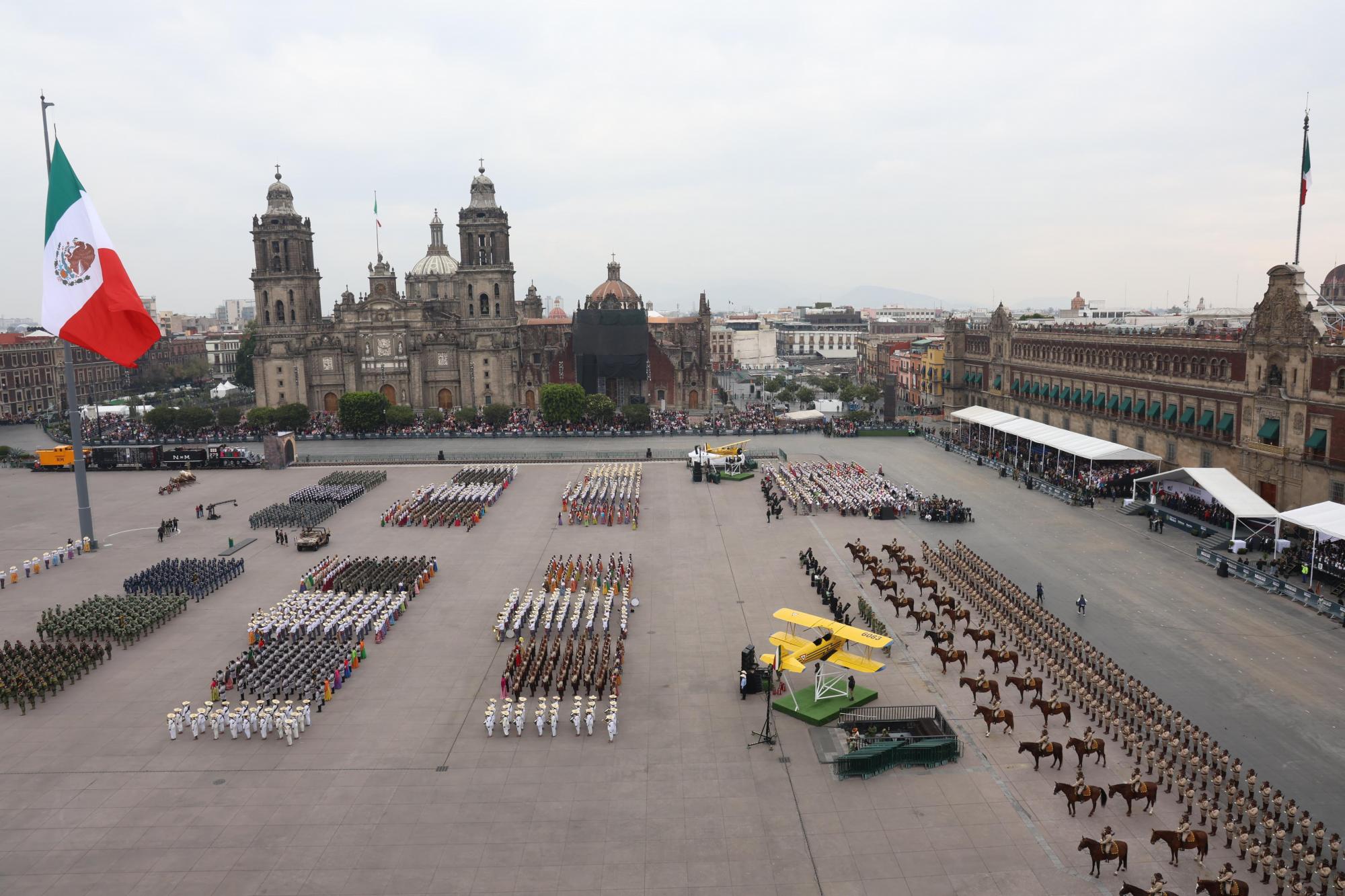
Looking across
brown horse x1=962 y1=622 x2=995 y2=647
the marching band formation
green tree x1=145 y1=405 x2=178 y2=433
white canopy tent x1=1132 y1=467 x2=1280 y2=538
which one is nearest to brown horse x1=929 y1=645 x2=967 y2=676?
brown horse x1=962 y1=622 x2=995 y2=647

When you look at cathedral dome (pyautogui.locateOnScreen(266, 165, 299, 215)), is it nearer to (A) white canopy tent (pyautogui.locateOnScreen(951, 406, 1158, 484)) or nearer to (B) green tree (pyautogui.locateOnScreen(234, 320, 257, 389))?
(B) green tree (pyautogui.locateOnScreen(234, 320, 257, 389))

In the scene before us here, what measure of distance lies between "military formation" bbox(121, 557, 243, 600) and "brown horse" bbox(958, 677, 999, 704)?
30868 mm

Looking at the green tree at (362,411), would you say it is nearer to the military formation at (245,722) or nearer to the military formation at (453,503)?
the military formation at (453,503)

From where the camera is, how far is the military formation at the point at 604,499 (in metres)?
50.2

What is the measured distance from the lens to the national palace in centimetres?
4294

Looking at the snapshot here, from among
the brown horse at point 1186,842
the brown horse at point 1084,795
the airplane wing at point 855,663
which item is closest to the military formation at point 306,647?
the airplane wing at point 855,663

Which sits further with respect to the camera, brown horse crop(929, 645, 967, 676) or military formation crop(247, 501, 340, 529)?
military formation crop(247, 501, 340, 529)

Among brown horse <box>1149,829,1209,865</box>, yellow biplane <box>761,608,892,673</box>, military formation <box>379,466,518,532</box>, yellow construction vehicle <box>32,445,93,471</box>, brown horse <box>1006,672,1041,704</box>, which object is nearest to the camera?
brown horse <box>1149,829,1209,865</box>

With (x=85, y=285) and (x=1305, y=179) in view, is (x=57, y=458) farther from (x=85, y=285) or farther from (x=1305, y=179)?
(x=1305, y=179)

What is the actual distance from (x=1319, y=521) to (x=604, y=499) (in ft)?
117

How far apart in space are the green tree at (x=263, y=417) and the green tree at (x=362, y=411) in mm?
7521

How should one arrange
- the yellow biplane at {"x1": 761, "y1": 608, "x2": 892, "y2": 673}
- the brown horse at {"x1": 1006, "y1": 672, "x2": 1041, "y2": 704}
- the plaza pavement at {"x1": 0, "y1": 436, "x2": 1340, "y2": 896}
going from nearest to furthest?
the plaza pavement at {"x1": 0, "y1": 436, "x2": 1340, "y2": 896}, the brown horse at {"x1": 1006, "y1": 672, "x2": 1041, "y2": 704}, the yellow biplane at {"x1": 761, "y1": 608, "x2": 892, "y2": 673}

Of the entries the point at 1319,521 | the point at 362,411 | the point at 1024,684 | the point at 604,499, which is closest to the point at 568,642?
the point at 1024,684

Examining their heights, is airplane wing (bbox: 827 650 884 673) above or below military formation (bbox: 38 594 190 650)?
above
